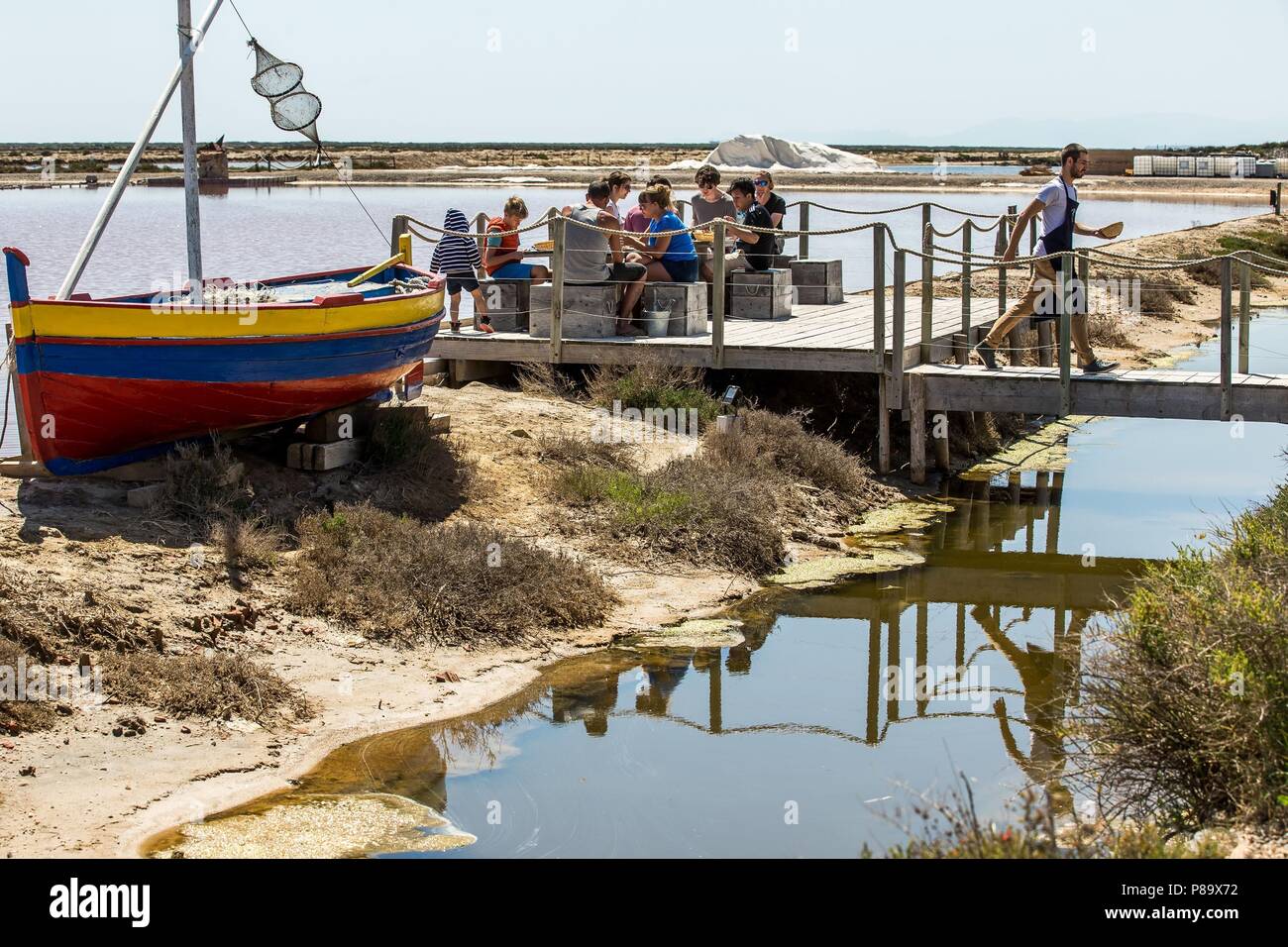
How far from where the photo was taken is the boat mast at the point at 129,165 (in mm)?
11188

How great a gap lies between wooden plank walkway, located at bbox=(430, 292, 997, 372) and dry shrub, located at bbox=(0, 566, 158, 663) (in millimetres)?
6601

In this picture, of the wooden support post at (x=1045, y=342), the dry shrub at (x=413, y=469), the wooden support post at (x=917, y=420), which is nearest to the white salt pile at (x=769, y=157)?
the wooden support post at (x=1045, y=342)

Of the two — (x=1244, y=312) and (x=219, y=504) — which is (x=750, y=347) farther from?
(x=219, y=504)

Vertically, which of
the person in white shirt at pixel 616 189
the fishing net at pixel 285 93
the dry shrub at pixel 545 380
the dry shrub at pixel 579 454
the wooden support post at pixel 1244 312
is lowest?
the dry shrub at pixel 579 454

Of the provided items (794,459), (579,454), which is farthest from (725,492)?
(794,459)

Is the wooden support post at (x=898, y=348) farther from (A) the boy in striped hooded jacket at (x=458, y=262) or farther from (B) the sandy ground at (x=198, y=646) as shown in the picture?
(A) the boy in striped hooded jacket at (x=458, y=262)

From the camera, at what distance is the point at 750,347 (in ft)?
47.3

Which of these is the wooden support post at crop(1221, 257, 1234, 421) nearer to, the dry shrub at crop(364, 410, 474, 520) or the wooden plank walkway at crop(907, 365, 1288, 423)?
the wooden plank walkway at crop(907, 365, 1288, 423)

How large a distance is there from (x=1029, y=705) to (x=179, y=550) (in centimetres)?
525

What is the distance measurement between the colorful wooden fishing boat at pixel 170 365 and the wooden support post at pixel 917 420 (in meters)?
4.70

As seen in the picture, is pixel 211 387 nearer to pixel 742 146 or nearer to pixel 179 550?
pixel 179 550

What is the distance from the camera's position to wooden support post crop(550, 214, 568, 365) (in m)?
14.6

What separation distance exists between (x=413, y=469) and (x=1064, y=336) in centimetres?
532
